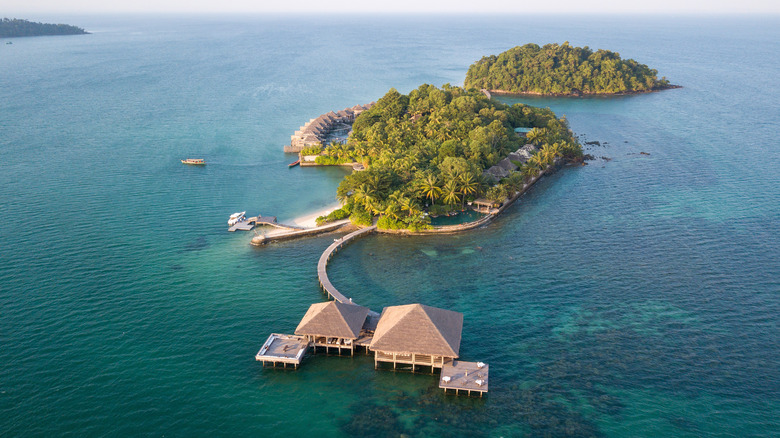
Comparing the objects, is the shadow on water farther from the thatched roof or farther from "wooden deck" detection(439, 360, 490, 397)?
the thatched roof

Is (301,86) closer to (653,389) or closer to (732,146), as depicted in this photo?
(732,146)

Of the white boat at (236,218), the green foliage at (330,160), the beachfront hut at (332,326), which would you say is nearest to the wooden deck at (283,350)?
the beachfront hut at (332,326)

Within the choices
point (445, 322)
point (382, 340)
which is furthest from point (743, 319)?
point (382, 340)

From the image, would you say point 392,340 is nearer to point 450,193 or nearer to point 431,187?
point 431,187

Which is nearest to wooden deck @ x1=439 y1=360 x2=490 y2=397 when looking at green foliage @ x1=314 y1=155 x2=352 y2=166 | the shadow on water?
the shadow on water

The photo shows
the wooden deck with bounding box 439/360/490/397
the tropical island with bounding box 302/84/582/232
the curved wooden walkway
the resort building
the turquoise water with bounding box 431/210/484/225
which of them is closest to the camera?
the wooden deck with bounding box 439/360/490/397

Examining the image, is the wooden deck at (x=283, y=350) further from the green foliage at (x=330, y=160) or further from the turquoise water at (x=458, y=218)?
the green foliage at (x=330, y=160)
